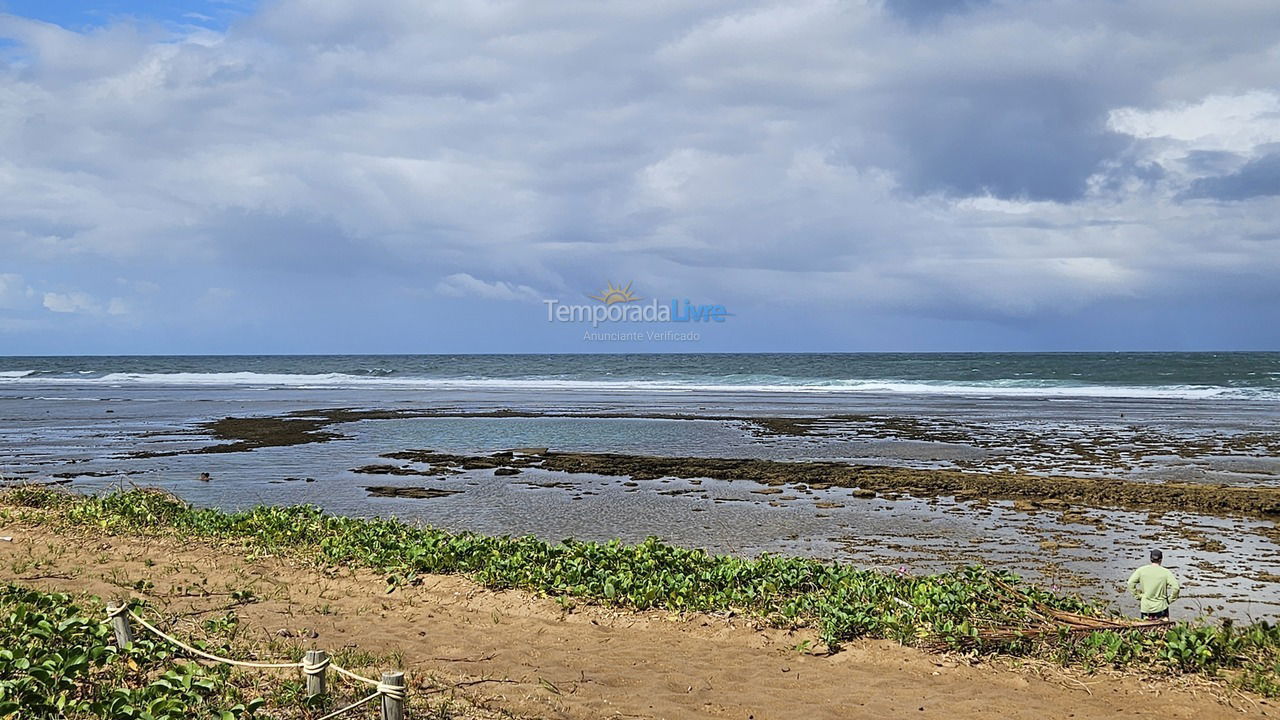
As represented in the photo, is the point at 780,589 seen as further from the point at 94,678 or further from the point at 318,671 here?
the point at 94,678

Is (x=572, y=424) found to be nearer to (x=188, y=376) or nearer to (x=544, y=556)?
(x=544, y=556)

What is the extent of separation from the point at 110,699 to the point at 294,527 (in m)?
5.49

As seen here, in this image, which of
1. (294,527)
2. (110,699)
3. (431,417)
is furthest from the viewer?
(431,417)

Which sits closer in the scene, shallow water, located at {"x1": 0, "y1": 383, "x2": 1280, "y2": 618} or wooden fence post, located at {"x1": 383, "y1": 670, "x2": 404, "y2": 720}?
wooden fence post, located at {"x1": 383, "y1": 670, "x2": 404, "y2": 720}

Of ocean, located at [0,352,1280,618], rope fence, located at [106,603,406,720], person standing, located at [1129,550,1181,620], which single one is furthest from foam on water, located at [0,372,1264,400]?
rope fence, located at [106,603,406,720]

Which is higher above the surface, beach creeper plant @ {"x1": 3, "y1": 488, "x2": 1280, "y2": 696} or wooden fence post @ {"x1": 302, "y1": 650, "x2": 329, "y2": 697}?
wooden fence post @ {"x1": 302, "y1": 650, "x2": 329, "y2": 697}

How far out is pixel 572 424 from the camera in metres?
29.8

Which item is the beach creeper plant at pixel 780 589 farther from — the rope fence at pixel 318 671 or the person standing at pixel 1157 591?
the rope fence at pixel 318 671

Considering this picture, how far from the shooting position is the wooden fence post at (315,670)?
5109mm

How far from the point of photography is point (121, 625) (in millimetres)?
6055

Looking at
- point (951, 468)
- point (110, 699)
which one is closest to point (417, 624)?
point (110, 699)

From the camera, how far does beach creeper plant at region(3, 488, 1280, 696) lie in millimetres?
6453

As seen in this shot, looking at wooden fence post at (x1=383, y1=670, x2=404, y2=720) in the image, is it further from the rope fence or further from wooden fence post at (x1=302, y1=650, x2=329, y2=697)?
wooden fence post at (x1=302, y1=650, x2=329, y2=697)

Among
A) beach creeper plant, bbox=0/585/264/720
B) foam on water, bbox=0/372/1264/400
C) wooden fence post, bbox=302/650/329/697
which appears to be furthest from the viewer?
foam on water, bbox=0/372/1264/400
